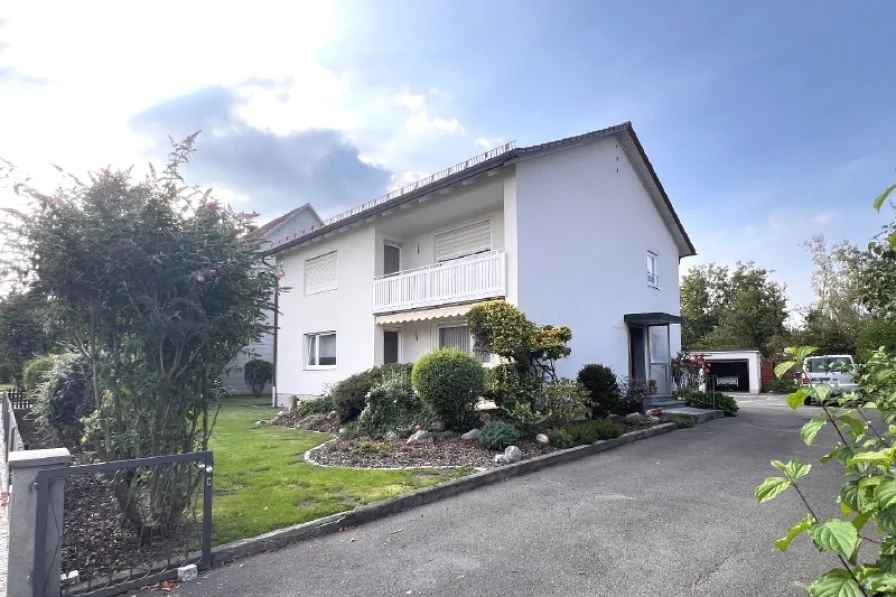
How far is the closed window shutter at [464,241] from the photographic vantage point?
53.1 feet

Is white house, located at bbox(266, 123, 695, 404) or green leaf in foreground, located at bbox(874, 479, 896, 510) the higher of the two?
white house, located at bbox(266, 123, 695, 404)

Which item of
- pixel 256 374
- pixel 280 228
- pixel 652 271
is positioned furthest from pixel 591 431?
pixel 280 228

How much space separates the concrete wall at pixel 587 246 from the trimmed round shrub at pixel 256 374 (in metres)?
18.9

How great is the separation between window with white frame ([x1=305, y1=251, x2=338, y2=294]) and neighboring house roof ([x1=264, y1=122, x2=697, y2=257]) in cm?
103

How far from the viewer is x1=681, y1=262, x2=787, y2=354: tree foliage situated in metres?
36.2

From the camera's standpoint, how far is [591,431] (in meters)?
10.8

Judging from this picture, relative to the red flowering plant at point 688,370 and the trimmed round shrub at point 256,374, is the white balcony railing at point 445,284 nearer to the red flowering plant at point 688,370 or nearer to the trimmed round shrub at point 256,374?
the red flowering plant at point 688,370

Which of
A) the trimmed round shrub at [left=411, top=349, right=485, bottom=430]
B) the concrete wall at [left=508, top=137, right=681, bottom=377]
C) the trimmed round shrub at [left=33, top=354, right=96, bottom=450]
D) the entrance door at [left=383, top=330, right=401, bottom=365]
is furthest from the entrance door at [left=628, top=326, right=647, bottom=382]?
the trimmed round shrub at [left=33, top=354, right=96, bottom=450]

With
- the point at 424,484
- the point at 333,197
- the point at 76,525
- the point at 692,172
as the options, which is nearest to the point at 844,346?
the point at 692,172

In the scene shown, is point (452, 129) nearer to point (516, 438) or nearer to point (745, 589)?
point (516, 438)

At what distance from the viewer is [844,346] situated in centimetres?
3173

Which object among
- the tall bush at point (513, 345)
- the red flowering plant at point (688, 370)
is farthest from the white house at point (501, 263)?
the tall bush at point (513, 345)

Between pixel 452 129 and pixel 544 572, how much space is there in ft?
46.3

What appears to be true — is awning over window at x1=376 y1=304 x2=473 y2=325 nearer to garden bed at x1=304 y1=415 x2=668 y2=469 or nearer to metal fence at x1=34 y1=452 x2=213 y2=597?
garden bed at x1=304 y1=415 x2=668 y2=469
